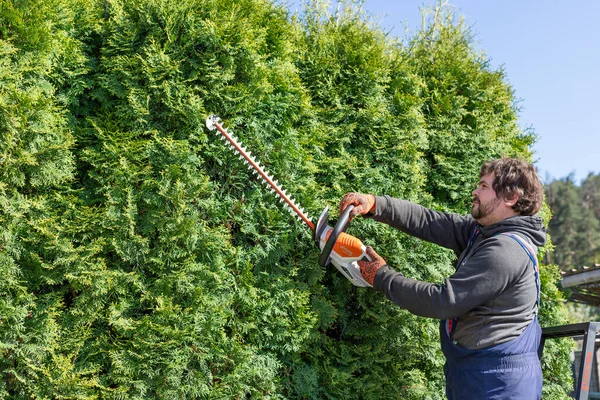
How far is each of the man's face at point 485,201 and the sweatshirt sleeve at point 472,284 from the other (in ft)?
0.98

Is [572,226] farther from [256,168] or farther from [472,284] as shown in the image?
[256,168]

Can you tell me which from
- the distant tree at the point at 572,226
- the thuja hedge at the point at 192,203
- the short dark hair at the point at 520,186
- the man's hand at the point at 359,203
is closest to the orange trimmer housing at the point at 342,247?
the man's hand at the point at 359,203

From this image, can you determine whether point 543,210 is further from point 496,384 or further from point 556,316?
point 496,384

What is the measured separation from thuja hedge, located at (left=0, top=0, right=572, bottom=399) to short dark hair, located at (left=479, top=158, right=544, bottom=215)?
0.87m

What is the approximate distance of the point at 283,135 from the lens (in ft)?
11.2

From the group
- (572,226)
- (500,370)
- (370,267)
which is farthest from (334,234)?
(572,226)

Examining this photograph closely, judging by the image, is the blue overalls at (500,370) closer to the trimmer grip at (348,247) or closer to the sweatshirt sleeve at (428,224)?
the sweatshirt sleeve at (428,224)

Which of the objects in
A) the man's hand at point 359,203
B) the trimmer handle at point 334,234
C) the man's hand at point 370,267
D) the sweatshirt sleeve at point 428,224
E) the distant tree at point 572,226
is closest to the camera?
the trimmer handle at point 334,234

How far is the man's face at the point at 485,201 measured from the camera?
10.2 feet

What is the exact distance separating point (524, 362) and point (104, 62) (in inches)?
111

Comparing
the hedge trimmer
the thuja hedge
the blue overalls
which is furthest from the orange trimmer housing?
the blue overalls

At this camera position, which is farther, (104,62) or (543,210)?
(543,210)

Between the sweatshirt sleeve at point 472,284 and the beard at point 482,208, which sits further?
the beard at point 482,208

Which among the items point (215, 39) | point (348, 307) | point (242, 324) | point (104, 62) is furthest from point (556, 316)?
point (104, 62)
